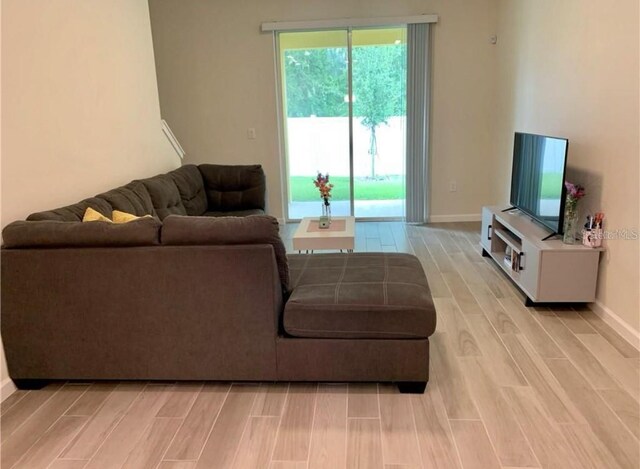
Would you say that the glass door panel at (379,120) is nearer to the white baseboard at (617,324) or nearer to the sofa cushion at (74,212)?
the white baseboard at (617,324)

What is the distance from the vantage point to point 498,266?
4.11m

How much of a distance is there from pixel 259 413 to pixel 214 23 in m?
4.65

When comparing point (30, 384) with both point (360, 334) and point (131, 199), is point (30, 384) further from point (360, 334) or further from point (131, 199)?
point (360, 334)

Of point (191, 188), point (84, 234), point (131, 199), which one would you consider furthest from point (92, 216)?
point (191, 188)

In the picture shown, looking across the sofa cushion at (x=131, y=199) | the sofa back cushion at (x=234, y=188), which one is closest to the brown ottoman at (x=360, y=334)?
the sofa cushion at (x=131, y=199)

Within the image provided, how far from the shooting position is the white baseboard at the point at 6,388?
7.80 ft

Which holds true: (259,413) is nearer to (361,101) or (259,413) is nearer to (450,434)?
(450,434)

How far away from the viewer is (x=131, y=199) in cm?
320

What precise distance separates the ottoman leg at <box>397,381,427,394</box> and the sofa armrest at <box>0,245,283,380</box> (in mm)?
626

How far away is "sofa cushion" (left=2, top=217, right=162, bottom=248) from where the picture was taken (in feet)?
7.38

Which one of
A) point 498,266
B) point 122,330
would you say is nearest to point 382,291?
point 122,330

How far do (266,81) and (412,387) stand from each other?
4.24m

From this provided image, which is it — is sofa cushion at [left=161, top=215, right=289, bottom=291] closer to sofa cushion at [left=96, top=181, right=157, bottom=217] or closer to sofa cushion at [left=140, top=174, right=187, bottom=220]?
sofa cushion at [left=96, top=181, right=157, bottom=217]

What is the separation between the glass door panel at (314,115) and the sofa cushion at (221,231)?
3.76 meters
